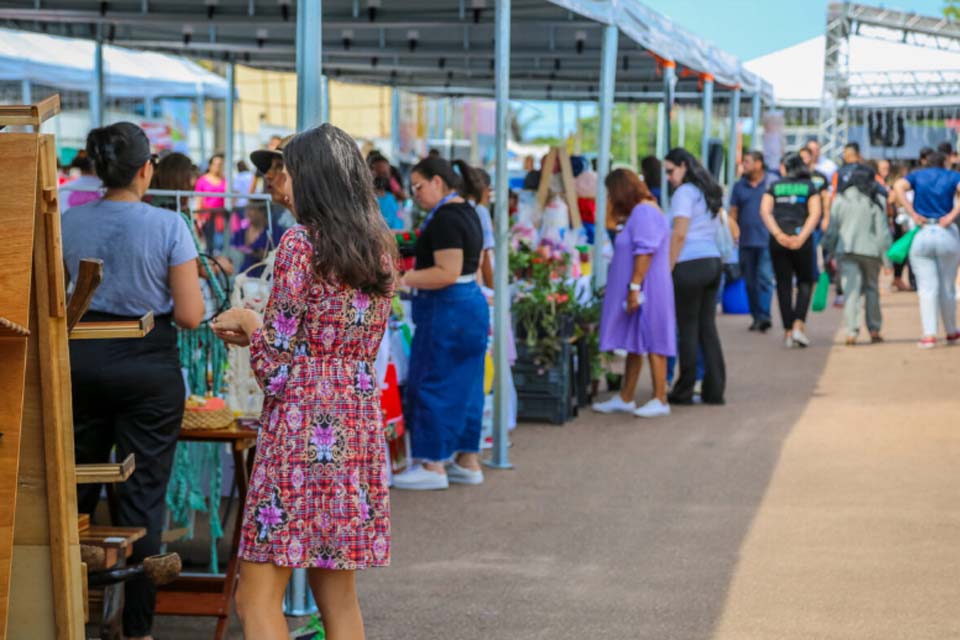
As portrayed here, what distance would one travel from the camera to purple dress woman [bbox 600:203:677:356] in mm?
10188

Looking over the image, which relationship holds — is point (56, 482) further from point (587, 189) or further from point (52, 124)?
point (52, 124)

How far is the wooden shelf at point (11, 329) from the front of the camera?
2.86 metres

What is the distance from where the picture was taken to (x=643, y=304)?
10.3 m

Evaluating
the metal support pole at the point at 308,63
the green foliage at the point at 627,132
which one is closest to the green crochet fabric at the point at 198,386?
the metal support pole at the point at 308,63

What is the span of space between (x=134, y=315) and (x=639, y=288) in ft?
19.0

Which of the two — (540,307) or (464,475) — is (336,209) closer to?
(464,475)

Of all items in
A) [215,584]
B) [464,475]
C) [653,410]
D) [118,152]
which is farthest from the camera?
[653,410]

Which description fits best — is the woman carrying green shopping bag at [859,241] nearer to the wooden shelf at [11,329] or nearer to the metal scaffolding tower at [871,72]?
the wooden shelf at [11,329]

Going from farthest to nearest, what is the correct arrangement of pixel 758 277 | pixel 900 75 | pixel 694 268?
pixel 900 75 < pixel 758 277 < pixel 694 268

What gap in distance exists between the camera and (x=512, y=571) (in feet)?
20.3

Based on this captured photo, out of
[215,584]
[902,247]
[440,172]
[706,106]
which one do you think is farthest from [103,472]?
[902,247]

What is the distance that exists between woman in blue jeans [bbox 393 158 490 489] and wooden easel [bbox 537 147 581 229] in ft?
13.6

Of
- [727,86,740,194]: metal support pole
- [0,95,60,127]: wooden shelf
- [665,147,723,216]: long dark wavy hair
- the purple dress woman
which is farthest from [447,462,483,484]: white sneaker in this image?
[727,86,740,194]: metal support pole

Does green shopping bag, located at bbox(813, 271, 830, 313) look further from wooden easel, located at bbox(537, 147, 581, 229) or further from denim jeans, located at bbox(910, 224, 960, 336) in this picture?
wooden easel, located at bbox(537, 147, 581, 229)
